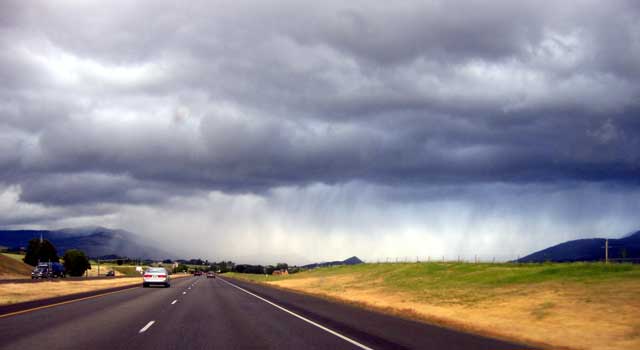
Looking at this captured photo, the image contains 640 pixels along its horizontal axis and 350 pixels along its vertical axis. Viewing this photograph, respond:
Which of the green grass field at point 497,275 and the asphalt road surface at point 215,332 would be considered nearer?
the asphalt road surface at point 215,332

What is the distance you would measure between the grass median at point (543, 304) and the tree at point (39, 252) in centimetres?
13256

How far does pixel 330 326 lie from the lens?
19.1 meters

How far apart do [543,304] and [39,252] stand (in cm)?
15342

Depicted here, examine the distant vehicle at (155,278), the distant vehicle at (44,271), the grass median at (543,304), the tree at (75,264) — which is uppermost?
the grass median at (543,304)

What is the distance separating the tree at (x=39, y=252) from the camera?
152 metres

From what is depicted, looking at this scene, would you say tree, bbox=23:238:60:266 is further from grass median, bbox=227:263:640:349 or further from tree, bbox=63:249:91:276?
grass median, bbox=227:263:640:349

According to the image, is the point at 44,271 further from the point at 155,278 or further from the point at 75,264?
the point at 75,264

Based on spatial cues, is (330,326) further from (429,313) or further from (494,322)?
(429,313)

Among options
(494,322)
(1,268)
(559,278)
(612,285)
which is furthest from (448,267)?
(1,268)

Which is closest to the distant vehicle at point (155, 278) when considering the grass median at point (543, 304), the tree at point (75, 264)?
the grass median at point (543, 304)

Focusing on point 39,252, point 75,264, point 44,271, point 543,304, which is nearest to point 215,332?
point 543,304

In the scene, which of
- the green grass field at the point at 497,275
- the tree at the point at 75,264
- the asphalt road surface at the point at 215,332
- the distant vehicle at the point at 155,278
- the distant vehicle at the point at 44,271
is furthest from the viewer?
the tree at the point at 75,264

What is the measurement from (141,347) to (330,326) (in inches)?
300

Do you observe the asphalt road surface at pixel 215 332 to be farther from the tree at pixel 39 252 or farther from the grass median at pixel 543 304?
the tree at pixel 39 252
